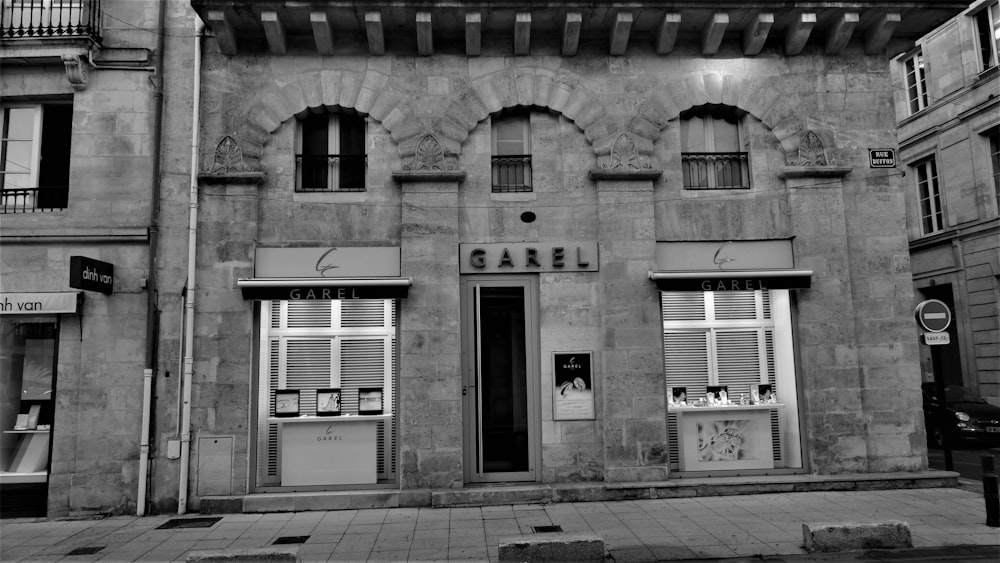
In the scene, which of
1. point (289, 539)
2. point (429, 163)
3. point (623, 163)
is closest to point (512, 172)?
point (429, 163)

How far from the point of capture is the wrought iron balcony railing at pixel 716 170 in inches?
408

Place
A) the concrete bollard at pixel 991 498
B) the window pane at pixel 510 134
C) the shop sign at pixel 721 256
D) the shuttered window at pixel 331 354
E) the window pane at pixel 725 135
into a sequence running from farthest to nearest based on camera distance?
the window pane at pixel 725 135, the window pane at pixel 510 134, the shop sign at pixel 721 256, the shuttered window at pixel 331 354, the concrete bollard at pixel 991 498

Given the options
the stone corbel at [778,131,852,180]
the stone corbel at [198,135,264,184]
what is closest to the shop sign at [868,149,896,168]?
the stone corbel at [778,131,852,180]

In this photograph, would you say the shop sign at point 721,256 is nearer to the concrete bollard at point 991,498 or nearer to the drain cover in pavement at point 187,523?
the concrete bollard at point 991,498

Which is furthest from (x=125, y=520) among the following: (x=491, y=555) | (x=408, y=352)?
(x=491, y=555)

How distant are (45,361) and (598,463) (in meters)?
8.50

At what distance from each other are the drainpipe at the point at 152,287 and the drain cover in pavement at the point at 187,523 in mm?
729

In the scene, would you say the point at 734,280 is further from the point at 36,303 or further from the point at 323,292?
the point at 36,303

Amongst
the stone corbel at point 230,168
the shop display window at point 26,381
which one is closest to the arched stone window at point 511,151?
the stone corbel at point 230,168

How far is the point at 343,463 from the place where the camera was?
9508mm

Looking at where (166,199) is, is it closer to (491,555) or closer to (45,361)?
(45,361)

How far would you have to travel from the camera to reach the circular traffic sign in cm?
940

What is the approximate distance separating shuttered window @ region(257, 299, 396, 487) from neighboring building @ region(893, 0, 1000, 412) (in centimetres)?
1684

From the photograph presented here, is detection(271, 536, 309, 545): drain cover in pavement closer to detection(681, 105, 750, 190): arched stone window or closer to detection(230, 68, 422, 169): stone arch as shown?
detection(230, 68, 422, 169): stone arch
